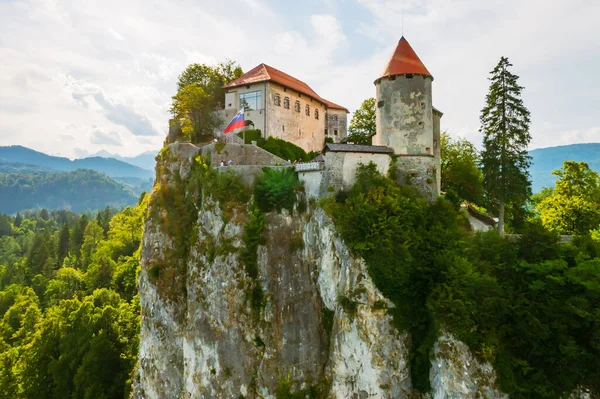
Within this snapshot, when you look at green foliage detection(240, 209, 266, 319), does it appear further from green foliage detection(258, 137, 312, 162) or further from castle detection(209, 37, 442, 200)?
green foliage detection(258, 137, 312, 162)

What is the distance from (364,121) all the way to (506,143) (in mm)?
20147

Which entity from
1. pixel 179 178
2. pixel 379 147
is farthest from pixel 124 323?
pixel 379 147

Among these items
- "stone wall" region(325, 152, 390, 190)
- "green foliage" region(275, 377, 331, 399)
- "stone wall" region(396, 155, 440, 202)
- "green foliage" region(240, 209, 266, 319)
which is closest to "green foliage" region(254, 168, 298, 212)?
"green foliage" region(240, 209, 266, 319)

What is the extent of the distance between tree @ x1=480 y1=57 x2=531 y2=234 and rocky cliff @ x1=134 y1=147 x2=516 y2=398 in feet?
43.1

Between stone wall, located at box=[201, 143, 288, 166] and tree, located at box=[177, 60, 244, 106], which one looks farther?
tree, located at box=[177, 60, 244, 106]

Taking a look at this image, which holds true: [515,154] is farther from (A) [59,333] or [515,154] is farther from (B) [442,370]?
(A) [59,333]

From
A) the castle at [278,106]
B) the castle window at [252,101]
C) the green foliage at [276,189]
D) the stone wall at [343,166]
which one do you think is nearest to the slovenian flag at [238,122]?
Answer: the castle at [278,106]

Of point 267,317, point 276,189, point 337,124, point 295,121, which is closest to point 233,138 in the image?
point 295,121

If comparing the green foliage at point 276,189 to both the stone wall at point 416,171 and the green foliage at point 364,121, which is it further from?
the green foliage at point 364,121

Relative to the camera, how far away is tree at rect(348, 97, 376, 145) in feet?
145

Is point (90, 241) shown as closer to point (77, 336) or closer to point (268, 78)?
point (77, 336)

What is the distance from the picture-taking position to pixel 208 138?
40.2 meters

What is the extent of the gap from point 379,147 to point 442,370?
1614 centimetres

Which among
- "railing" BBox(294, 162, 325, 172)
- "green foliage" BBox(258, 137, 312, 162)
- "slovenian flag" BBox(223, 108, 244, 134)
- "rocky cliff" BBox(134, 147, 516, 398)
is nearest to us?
"rocky cliff" BBox(134, 147, 516, 398)
